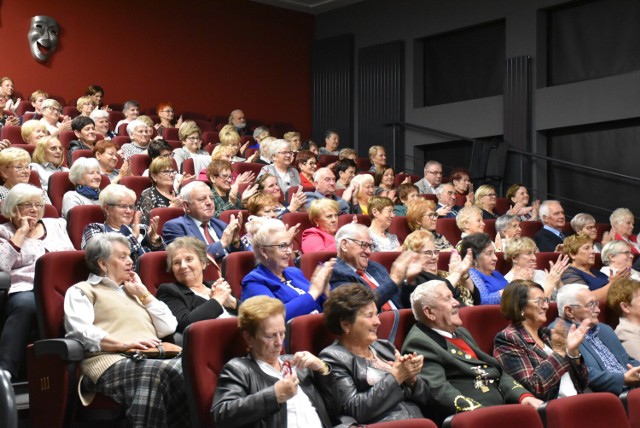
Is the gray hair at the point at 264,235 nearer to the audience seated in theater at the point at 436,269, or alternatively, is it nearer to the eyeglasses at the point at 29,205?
the audience seated in theater at the point at 436,269

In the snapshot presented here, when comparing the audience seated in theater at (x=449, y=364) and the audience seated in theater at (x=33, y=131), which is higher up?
the audience seated in theater at (x=33, y=131)

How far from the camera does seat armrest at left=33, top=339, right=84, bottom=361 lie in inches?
64.7

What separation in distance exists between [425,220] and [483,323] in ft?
3.45

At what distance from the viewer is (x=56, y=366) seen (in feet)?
5.48

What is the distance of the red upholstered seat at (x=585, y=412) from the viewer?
56.9 inches

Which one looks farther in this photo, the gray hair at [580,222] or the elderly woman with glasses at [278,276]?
the gray hair at [580,222]

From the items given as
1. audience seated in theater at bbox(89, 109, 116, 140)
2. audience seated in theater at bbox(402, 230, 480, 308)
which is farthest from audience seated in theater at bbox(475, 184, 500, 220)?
audience seated in theater at bbox(89, 109, 116, 140)

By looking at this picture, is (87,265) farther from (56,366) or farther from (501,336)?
(501,336)

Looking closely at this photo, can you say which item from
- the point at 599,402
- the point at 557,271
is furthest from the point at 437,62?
the point at 599,402

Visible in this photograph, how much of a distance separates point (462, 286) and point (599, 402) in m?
0.90

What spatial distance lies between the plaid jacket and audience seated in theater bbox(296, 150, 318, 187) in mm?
1871

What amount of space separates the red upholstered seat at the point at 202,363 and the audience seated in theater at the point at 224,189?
143cm

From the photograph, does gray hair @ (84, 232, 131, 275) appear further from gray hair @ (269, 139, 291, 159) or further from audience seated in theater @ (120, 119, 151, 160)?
audience seated in theater @ (120, 119, 151, 160)

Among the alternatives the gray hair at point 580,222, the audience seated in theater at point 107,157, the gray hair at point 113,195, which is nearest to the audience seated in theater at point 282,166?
the audience seated in theater at point 107,157
